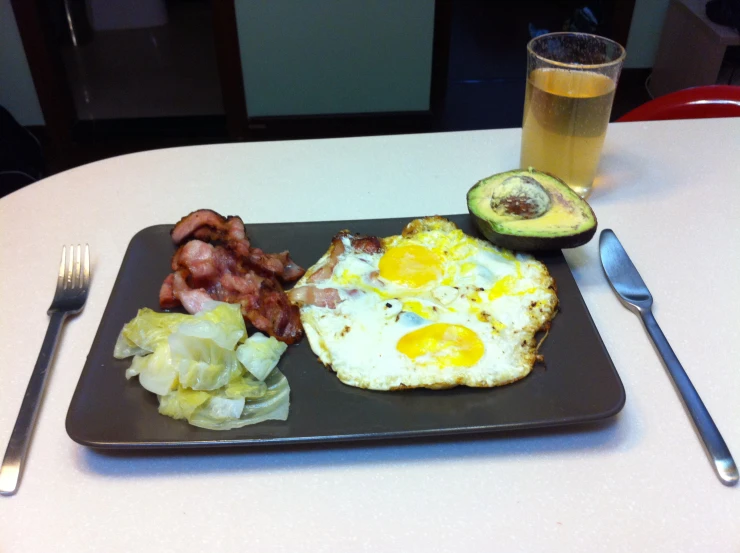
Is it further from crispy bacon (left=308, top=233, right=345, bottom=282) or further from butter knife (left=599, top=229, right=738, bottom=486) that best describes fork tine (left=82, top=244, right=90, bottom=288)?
butter knife (left=599, top=229, right=738, bottom=486)

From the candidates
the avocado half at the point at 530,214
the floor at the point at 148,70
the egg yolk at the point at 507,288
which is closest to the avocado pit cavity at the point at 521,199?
the avocado half at the point at 530,214

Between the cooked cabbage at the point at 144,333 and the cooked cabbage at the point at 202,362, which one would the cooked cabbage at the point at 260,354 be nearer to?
the cooked cabbage at the point at 202,362

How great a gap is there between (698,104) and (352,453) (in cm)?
168

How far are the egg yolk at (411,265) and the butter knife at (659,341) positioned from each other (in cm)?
37

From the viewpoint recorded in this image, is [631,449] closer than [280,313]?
Yes

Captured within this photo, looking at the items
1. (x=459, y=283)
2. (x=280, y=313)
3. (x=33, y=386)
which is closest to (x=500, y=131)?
(x=459, y=283)

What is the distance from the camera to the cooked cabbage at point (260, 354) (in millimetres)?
997

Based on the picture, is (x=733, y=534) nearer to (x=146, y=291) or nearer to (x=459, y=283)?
(x=459, y=283)

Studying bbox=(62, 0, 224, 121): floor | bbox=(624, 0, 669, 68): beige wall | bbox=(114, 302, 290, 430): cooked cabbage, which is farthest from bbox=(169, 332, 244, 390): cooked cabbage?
bbox=(624, 0, 669, 68): beige wall

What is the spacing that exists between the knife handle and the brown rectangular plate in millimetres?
130

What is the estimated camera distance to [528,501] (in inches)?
34.3

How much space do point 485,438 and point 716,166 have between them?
45.8 inches

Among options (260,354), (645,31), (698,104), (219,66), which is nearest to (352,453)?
(260,354)

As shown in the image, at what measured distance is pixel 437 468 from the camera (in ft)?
3.02
